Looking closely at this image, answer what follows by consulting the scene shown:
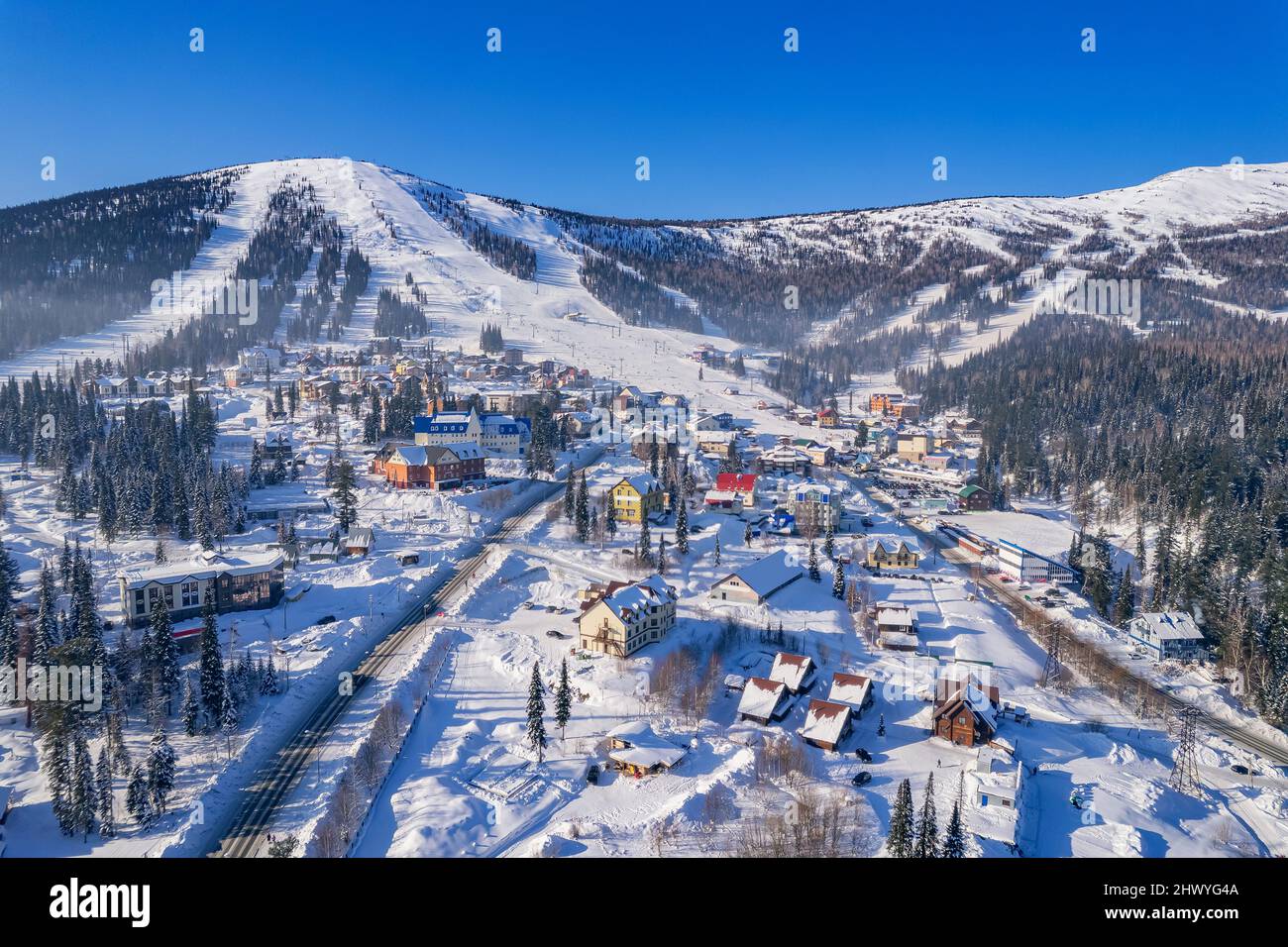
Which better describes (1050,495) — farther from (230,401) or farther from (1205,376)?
(230,401)

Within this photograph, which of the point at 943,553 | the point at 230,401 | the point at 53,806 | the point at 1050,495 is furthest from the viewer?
the point at 230,401

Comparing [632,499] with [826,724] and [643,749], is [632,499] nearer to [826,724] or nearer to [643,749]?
[826,724]

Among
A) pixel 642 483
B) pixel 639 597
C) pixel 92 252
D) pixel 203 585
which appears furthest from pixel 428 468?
pixel 92 252

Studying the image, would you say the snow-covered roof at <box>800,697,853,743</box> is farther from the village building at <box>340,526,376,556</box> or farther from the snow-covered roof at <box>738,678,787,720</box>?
the village building at <box>340,526,376,556</box>

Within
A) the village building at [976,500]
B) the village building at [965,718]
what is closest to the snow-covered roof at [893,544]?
the village building at [976,500]

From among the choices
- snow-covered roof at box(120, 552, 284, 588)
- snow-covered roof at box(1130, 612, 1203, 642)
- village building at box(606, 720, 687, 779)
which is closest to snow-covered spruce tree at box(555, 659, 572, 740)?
village building at box(606, 720, 687, 779)

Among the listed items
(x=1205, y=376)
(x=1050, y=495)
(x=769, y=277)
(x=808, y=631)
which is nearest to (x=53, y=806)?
(x=808, y=631)

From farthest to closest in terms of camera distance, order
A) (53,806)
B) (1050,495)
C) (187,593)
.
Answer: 1. (1050,495)
2. (187,593)
3. (53,806)
